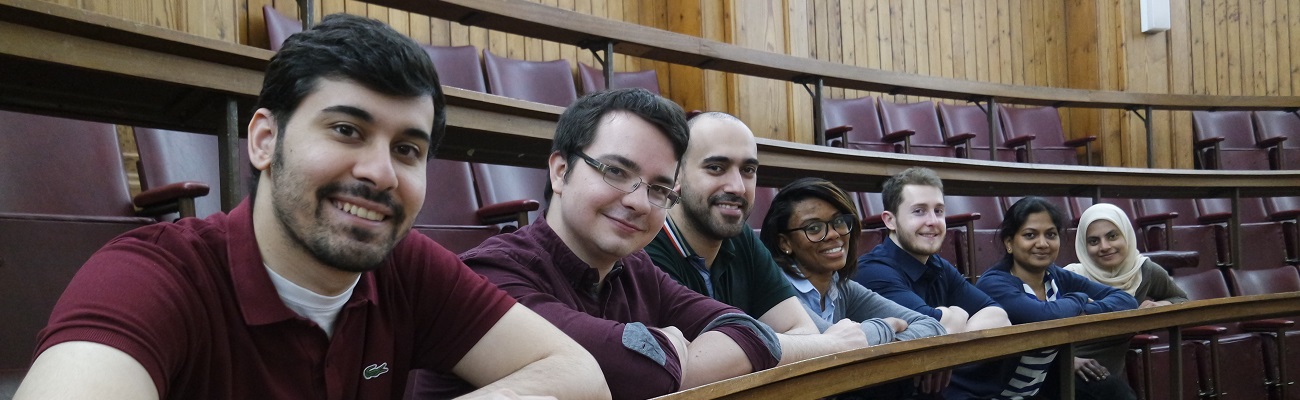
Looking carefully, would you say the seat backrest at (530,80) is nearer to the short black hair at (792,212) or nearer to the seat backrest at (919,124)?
the short black hair at (792,212)

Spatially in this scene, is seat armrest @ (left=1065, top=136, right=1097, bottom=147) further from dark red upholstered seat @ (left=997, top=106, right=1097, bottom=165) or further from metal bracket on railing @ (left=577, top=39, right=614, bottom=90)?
metal bracket on railing @ (left=577, top=39, right=614, bottom=90)

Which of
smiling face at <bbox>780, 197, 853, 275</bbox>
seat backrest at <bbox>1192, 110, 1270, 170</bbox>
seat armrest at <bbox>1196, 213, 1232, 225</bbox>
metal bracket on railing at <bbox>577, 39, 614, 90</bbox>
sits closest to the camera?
smiling face at <bbox>780, 197, 853, 275</bbox>

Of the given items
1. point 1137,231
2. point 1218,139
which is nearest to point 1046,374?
point 1137,231

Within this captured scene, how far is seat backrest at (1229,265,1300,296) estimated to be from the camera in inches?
101

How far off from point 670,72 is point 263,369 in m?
2.24

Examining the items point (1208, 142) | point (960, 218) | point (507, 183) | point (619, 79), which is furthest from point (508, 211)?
point (1208, 142)

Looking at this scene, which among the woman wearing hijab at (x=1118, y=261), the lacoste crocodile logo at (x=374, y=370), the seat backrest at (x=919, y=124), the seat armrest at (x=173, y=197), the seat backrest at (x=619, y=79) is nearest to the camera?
the lacoste crocodile logo at (x=374, y=370)

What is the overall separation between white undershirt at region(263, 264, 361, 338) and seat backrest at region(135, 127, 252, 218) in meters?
0.63

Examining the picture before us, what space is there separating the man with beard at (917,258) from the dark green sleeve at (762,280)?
1.22 ft

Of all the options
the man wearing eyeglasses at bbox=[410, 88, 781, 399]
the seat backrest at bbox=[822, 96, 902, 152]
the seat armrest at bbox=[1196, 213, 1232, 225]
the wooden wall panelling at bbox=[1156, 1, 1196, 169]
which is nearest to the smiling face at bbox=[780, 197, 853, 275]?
the man wearing eyeglasses at bbox=[410, 88, 781, 399]

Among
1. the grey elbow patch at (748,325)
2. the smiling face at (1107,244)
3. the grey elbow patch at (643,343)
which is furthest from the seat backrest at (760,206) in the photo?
the grey elbow patch at (643,343)

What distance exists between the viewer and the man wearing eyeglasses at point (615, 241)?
775 millimetres

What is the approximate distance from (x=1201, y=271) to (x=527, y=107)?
2.19m

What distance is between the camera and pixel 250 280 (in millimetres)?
512
